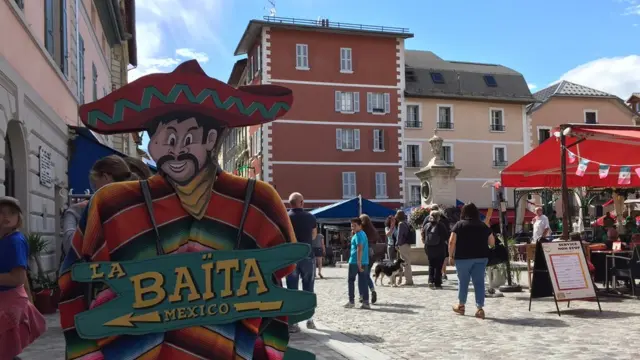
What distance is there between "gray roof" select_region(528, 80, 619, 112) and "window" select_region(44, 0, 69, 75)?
1532 inches

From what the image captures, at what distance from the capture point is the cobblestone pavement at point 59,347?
6.66 meters

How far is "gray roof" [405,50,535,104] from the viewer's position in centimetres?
4494

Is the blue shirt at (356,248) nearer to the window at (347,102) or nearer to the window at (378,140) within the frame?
the window at (347,102)

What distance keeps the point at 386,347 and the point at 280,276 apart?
4.49 m

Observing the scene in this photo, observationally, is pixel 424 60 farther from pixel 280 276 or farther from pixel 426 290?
pixel 280 276

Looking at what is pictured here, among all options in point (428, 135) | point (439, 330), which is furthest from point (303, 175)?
point (439, 330)

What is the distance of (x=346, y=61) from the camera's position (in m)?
42.9

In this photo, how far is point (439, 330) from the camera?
8164 millimetres

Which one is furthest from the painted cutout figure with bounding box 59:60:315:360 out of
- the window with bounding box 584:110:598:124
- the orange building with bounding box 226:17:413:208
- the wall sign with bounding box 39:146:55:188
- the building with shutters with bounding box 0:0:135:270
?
the window with bounding box 584:110:598:124

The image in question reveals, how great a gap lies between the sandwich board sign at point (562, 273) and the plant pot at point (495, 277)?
8.03 ft

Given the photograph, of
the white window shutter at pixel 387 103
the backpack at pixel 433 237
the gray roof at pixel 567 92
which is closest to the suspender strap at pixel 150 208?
the backpack at pixel 433 237

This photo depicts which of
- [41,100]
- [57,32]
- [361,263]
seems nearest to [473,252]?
[361,263]

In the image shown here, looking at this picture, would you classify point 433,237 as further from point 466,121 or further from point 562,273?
point 466,121

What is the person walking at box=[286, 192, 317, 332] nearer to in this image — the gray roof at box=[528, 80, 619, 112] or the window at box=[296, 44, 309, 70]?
the window at box=[296, 44, 309, 70]
